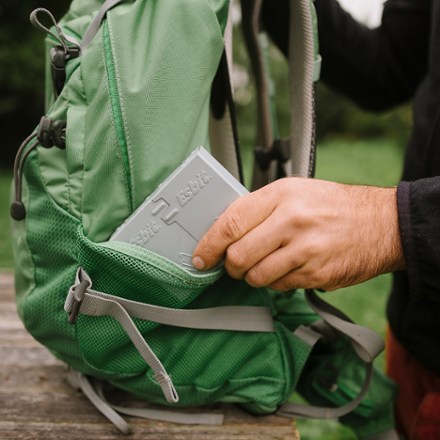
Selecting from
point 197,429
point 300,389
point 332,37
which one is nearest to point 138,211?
point 197,429

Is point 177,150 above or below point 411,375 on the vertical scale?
above

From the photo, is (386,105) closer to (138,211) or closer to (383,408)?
(383,408)

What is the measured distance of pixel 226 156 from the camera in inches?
40.6

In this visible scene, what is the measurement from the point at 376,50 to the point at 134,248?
34.8 inches

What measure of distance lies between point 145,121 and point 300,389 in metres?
0.57

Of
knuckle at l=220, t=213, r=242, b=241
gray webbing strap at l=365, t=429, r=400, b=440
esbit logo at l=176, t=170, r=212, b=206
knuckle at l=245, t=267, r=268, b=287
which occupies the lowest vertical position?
gray webbing strap at l=365, t=429, r=400, b=440

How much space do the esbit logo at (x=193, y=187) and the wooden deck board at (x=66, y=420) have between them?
37 centimetres

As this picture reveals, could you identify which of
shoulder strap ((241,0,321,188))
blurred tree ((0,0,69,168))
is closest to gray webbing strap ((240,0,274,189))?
shoulder strap ((241,0,321,188))

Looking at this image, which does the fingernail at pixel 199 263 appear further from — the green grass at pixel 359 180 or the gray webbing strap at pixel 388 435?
the green grass at pixel 359 180

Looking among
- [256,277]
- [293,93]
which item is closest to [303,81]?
[293,93]

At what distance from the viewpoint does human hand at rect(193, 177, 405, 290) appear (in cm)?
79

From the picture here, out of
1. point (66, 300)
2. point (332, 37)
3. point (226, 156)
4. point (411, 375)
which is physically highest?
point (332, 37)

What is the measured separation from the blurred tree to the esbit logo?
5.55 meters

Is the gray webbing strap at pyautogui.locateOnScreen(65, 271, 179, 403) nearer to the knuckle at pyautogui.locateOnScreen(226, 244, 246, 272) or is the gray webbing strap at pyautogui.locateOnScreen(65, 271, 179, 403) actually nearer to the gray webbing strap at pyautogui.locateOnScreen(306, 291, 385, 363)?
the knuckle at pyautogui.locateOnScreen(226, 244, 246, 272)
